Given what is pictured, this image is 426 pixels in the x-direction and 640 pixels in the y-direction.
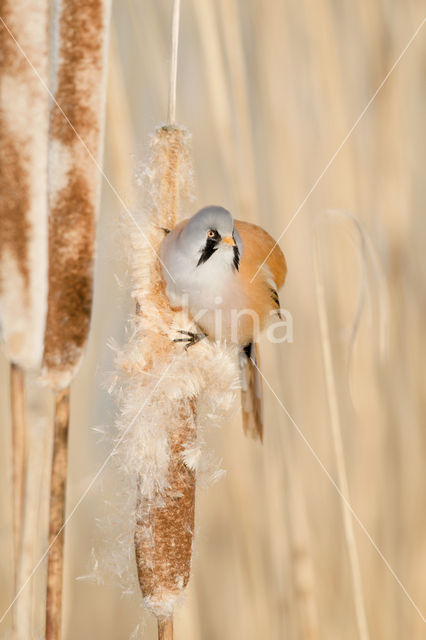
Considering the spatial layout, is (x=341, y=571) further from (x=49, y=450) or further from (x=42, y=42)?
(x=42, y=42)

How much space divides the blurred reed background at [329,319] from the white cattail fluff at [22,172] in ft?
1.55

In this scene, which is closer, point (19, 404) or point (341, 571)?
point (19, 404)

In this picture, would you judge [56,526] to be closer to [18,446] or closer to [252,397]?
[18,446]

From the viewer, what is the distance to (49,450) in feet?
2.28

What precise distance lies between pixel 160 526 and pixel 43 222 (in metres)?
0.38

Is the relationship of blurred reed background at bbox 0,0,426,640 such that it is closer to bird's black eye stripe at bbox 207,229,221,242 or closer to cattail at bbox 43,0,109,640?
bird's black eye stripe at bbox 207,229,221,242

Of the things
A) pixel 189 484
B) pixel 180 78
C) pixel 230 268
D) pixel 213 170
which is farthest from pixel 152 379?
pixel 180 78

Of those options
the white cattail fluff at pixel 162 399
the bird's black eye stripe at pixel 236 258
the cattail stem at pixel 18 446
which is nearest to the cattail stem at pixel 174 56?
the white cattail fluff at pixel 162 399

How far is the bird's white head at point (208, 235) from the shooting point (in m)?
0.86

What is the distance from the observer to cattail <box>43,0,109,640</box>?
0.65 meters

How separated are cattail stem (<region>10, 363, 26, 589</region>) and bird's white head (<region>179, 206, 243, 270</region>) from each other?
13.2 inches

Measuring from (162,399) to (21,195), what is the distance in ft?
0.97

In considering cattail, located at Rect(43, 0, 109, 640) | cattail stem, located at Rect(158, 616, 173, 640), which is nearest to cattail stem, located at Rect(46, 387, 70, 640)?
cattail, located at Rect(43, 0, 109, 640)

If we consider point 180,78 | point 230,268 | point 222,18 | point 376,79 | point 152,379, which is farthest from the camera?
point 180,78
